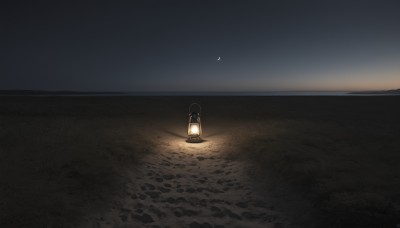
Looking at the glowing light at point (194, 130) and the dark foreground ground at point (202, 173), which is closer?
the dark foreground ground at point (202, 173)

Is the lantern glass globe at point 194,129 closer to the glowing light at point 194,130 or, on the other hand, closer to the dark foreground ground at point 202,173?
the glowing light at point 194,130

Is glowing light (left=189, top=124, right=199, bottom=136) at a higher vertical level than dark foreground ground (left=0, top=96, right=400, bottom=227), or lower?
higher

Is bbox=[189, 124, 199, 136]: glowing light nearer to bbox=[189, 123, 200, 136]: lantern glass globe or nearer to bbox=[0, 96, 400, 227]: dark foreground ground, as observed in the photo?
bbox=[189, 123, 200, 136]: lantern glass globe

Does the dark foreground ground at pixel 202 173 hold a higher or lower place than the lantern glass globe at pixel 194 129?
lower

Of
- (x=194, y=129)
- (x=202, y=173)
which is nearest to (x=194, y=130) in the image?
(x=194, y=129)

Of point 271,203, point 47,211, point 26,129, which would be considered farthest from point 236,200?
point 26,129

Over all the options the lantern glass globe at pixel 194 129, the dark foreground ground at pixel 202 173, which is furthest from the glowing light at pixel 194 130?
the dark foreground ground at pixel 202 173

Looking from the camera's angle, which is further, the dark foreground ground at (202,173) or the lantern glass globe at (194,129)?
the lantern glass globe at (194,129)

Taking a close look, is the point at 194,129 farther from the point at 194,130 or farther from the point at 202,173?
the point at 202,173

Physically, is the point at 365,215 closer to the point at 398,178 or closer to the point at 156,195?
the point at 398,178

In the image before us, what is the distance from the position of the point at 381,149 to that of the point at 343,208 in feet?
22.1

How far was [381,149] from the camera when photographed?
1125 centimetres

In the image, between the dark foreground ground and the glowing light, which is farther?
the glowing light

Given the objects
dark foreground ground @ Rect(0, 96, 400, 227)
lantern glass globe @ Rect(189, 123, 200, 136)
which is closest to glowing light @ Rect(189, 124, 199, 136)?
lantern glass globe @ Rect(189, 123, 200, 136)
